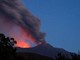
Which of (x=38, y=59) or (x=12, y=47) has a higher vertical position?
(x=38, y=59)

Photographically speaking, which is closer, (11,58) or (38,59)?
(11,58)

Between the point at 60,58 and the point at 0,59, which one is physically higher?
the point at 60,58

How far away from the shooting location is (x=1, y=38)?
6156 cm

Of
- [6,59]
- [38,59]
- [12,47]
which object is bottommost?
[6,59]

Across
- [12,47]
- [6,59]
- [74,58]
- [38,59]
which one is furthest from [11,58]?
[38,59]

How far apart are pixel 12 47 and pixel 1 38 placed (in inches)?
131

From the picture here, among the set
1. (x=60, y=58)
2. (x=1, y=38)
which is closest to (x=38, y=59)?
(x=60, y=58)


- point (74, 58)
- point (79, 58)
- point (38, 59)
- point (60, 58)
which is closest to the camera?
point (79, 58)

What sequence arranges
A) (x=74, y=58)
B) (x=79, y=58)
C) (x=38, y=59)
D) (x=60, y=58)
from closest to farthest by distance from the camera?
(x=79, y=58) < (x=74, y=58) < (x=60, y=58) < (x=38, y=59)

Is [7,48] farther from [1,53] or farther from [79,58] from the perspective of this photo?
[79,58]

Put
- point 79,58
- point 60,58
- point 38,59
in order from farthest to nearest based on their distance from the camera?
point 38,59 → point 60,58 → point 79,58

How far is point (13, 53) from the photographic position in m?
61.6

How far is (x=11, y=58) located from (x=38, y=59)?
91738 millimetres

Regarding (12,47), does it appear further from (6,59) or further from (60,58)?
(60,58)
